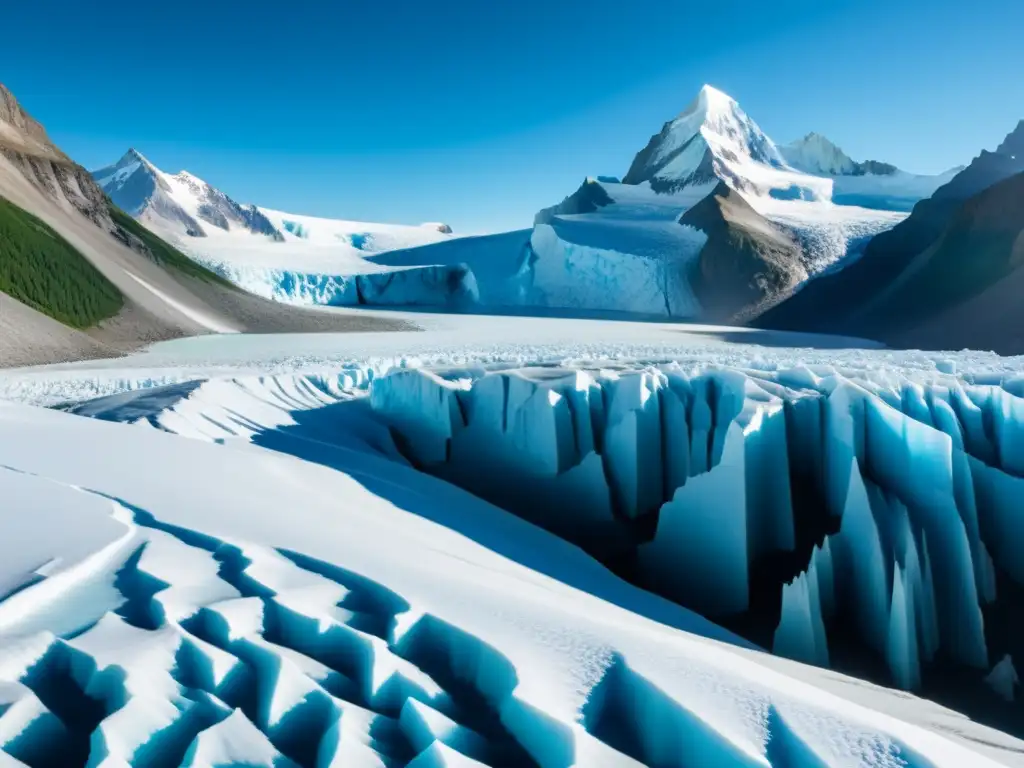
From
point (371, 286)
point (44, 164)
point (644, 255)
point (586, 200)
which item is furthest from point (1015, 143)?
point (44, 164)

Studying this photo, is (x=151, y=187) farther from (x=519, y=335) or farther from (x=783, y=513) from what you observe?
(x=783, y=513)

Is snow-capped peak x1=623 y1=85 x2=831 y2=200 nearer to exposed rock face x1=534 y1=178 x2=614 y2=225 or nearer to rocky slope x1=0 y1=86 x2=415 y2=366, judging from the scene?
exposed rock face x1=534 y1=178 x2=614 y2=225

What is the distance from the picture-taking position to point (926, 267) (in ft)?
86.4

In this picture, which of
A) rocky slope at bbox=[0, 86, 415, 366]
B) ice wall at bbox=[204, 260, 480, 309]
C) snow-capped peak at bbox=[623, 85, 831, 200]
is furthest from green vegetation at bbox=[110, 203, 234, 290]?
snow-capped peak at bbox=[623, 85, 831, 200]

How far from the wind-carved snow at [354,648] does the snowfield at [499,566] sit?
0.01 meters

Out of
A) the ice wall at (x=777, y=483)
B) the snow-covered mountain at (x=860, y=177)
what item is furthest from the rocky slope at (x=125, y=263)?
the snow-covered mountain at (x=860, y=177)

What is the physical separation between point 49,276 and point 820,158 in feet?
189

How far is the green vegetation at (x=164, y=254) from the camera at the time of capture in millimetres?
30375

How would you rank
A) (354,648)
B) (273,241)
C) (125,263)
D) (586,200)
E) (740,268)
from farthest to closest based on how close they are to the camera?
(273,241) → (586,200) → (740,268) → (125,263) → (354,648)

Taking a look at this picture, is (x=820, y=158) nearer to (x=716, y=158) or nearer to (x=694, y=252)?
(x=716, y=158)

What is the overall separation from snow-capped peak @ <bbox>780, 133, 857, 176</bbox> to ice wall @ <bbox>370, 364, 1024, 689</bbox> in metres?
58.5

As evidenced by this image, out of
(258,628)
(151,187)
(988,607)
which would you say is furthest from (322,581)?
(151,187)

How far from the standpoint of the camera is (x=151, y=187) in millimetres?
59438

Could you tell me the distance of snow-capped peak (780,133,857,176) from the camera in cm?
5819
